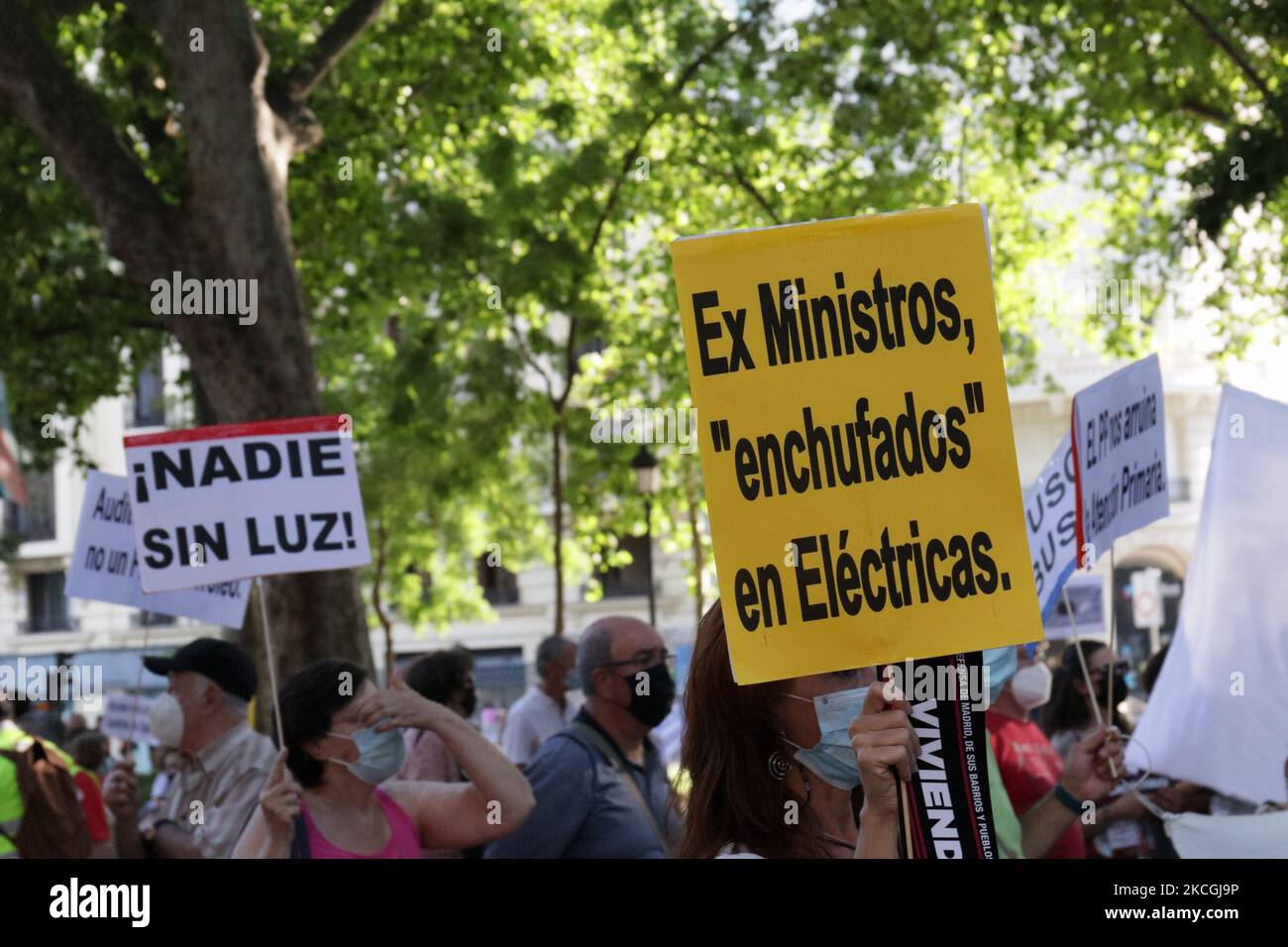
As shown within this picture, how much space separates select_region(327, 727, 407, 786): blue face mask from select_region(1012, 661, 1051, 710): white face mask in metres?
2.68

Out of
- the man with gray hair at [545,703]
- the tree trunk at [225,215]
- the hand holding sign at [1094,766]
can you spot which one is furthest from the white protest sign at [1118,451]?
the tree trunk at [225,215]

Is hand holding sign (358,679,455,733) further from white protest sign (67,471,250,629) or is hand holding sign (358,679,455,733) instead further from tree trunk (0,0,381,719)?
tree trunk (0,0,381,719)

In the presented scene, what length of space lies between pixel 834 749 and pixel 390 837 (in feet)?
6.58

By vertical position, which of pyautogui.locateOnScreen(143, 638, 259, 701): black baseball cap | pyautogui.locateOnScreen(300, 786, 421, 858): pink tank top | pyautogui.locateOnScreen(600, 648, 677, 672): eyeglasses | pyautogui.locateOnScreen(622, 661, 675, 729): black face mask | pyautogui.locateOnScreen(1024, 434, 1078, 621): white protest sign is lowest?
pyautogui.locateOnScreen(300, 786, 421, 858): pink tank top

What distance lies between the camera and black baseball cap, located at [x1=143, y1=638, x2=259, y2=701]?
18.9ft

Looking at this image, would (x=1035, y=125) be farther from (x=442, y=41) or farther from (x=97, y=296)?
(x=97, y=296)

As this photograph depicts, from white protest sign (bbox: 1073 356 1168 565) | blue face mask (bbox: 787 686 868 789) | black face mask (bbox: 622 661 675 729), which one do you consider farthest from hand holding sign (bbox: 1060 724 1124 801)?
blue face mask (bbox: 787 686 868 789)

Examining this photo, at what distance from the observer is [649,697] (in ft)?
17.3

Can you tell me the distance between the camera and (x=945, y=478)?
3055 millimetres

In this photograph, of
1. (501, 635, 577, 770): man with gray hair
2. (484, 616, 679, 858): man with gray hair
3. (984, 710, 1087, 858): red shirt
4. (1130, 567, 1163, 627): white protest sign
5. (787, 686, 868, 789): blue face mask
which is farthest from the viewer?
(1130, 567, 1163, 627): white protest sign

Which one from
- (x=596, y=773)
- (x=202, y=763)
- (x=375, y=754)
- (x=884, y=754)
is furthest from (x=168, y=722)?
(x=884, y=754)

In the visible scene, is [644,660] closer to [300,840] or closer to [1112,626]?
[300,840]
